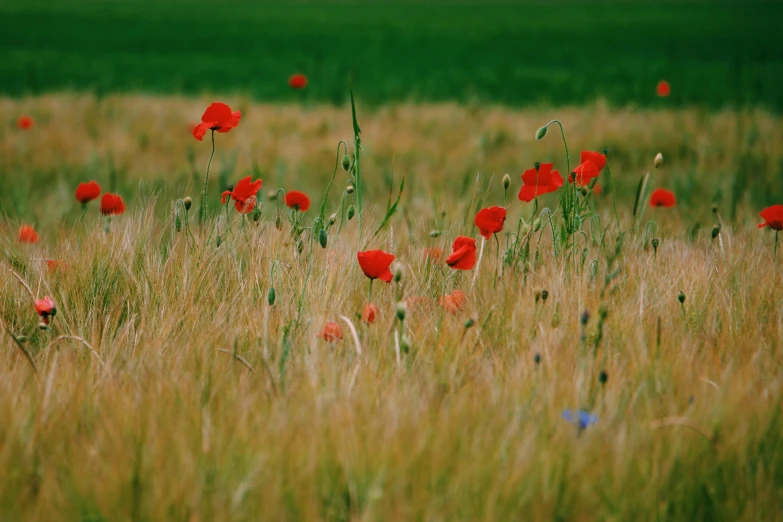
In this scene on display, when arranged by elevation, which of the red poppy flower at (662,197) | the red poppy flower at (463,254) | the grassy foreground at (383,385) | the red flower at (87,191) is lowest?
the grassy foreground at (383,385)

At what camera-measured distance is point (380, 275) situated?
52.6 inches

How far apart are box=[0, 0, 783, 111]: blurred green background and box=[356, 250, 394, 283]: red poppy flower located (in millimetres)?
632

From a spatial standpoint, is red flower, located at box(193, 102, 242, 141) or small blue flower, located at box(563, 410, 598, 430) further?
red flower, located at box(193, 102, 242, 141)

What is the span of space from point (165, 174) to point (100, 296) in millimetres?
2586

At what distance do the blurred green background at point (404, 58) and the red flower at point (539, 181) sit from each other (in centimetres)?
51

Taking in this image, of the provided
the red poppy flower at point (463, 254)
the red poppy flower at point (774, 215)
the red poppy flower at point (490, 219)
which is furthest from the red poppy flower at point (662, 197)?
the red poppy flower at point (463, 254)

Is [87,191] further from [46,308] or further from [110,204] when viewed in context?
[46,308]

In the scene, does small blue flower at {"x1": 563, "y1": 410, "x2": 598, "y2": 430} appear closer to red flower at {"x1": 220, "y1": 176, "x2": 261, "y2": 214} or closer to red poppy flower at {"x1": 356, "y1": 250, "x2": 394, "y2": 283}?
red poppy flower at {"x1": 356, "y1": 250, "x2": 394, "y2": 283}

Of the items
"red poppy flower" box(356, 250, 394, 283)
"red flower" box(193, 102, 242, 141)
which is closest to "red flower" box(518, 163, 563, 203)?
"red poppy flower" box(356, 250, 394, 283)

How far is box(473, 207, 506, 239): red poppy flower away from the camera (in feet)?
4.86

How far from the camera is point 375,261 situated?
129 centimetres

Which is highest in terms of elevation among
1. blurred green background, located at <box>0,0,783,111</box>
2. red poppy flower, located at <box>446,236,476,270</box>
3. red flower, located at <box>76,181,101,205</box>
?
blurred green background, located at <box>0,0,783,111</box>

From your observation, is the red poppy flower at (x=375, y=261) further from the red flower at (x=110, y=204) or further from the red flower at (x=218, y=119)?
the red flower at (x=110, y=204)

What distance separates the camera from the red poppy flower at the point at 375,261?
1.27 m
